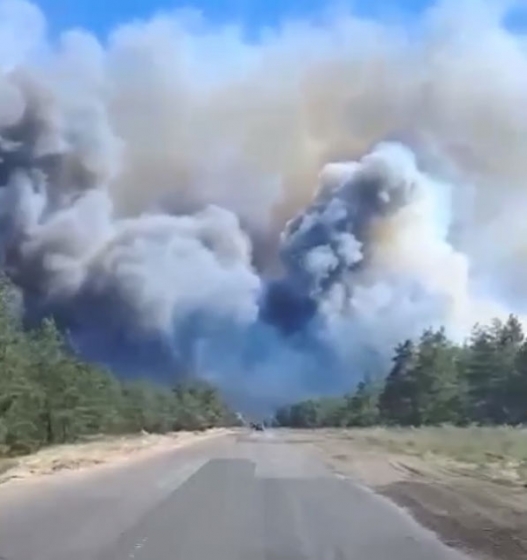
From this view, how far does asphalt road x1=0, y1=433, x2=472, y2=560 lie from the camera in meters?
13.3

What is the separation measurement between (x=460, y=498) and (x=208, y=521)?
7.50 m

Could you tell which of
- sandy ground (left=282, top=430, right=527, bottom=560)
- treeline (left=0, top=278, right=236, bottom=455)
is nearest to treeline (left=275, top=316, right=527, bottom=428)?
treeline (left=0, top=278, right=236, bottom=455)

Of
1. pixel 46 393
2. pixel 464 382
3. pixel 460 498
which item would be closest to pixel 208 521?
pixel 460 498

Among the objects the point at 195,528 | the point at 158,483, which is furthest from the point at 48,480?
the point at 195,528

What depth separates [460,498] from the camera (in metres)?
23.2

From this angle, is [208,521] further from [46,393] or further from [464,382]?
[464,382]

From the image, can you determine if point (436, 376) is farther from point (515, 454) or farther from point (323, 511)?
point (323, 511)

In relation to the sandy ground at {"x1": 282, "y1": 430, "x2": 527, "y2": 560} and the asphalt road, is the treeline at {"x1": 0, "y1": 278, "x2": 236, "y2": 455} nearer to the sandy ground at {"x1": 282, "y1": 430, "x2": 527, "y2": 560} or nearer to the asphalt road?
the sandy ground at {"x1": 282, "y1": 430, "x2": 527, "y2": 560}

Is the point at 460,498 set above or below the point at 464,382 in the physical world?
below

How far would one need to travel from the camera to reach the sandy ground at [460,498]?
15.3 m

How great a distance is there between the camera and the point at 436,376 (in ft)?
440

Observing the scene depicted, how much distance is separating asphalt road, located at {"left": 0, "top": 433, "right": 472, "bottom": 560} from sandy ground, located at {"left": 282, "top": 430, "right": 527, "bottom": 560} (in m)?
0.52

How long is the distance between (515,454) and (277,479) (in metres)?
20.4

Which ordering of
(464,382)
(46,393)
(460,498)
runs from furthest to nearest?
(464,382), (46,393), (460,498)
